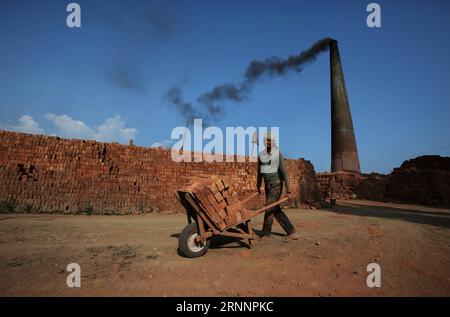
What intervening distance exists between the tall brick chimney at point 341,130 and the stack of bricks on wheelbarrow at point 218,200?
82.8ft

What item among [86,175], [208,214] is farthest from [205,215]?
[86,175]

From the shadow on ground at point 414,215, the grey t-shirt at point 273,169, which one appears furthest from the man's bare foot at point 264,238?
the shadow on ground at point 414,215

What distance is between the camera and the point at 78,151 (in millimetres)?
9875

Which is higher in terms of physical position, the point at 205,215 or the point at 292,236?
the point at 205,215

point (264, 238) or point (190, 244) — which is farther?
point (264, 238)

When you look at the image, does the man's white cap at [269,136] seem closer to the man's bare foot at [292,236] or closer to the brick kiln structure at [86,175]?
the man's bare foot at [292,236]

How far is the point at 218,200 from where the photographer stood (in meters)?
4.05

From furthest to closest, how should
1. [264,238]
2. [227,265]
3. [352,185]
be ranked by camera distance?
1. [352,185]
2. [264,238]
3. [227,265]

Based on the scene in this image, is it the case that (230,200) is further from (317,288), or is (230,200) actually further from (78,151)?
(78,151)

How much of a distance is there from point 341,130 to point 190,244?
87.3 feet

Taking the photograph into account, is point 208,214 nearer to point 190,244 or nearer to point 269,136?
point 190,244

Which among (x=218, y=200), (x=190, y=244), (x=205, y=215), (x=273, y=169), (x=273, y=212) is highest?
(x=273, y=169)

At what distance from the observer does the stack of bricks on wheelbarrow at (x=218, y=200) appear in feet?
12.8

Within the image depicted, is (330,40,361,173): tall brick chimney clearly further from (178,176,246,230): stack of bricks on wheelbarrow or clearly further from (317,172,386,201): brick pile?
(178,176,246,230): stack of bricks on wheelbarrow
